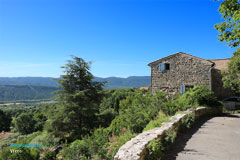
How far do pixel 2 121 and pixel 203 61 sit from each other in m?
51.3

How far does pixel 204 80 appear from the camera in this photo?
12914 millimetres

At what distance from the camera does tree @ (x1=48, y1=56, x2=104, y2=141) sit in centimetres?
1218

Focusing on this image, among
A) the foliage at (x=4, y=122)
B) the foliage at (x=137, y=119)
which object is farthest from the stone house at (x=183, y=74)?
the foliage at (x=4, y=122)

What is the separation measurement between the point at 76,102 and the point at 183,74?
410 inches

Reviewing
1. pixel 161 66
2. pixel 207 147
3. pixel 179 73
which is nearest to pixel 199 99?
pixel 179 73

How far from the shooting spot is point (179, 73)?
566 inches

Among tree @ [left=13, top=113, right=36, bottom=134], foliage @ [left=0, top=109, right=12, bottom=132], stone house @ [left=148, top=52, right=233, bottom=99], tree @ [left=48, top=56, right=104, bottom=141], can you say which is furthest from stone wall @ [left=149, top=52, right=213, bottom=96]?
foliage @ [left=0, top=109, right=12, bottom=132]

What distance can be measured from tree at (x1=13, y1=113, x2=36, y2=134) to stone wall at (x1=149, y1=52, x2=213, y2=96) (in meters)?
36.8

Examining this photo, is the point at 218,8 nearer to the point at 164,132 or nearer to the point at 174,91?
the point at 164,132

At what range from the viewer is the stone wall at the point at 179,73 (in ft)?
42.7

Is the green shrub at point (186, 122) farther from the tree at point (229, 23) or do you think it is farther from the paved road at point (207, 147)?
the tree at point (229, 23)

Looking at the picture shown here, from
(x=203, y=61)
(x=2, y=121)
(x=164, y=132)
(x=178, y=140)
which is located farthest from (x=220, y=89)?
(x=2, y=121)

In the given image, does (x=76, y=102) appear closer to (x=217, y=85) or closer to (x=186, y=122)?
(x=186, y=122)

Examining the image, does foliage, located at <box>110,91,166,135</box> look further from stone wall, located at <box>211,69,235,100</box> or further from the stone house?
stone wall, located at <box>211,69,235,100</box>
